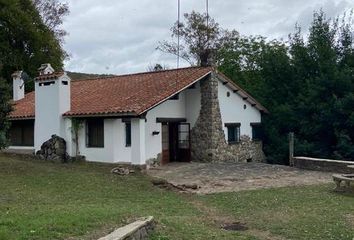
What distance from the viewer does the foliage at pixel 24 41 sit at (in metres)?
36.3

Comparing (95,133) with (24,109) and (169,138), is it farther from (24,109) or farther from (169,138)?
(24,109)

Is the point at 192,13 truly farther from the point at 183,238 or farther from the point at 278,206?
the point at 183,238

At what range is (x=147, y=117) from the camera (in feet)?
68.3

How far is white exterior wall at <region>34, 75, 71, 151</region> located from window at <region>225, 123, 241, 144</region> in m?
8.37

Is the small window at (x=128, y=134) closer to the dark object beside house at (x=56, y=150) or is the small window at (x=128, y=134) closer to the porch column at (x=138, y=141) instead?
the porch column at (x=138, y=141)

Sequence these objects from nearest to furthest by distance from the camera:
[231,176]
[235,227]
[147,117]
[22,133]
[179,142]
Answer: [235,227] < [231,176] < [147,117] < [179,142] < [22,133]

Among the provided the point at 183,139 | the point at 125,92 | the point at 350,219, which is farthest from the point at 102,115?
the point at 350,219

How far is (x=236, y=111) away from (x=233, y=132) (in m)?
1.14

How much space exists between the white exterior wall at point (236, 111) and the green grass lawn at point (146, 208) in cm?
792

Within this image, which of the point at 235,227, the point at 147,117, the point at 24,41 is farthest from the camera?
the point at 24,41

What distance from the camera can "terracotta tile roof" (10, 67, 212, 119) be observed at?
66.0 ft

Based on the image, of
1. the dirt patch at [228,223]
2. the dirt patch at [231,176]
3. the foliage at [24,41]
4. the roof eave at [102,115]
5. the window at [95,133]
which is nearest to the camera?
the dirt patch at [228,223]

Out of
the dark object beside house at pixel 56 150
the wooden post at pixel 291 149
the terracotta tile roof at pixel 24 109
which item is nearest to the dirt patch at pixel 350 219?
the wooden post at pixel 291 149

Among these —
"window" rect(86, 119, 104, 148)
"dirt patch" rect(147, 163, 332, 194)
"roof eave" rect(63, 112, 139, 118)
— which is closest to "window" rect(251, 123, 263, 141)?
"dirt patch" rect(147, 163, 332, 194)
